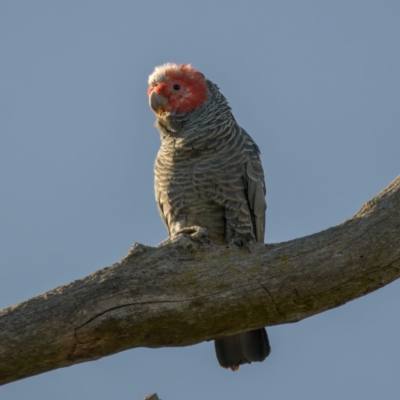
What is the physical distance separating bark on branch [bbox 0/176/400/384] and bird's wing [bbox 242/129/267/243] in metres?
2.25

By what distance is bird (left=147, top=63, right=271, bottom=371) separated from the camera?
702cm

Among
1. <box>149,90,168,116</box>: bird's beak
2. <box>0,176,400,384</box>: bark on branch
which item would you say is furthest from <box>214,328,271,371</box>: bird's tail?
<box>149,90,168,116</box>: bird's beak

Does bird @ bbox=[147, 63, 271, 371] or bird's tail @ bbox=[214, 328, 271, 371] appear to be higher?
bird @ bbox=[147, 63, 271, 371]

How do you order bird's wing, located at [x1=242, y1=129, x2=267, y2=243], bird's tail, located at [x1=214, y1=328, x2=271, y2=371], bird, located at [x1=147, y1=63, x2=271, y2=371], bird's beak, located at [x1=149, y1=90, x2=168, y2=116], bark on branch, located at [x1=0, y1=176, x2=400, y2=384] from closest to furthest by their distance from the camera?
bark on branch, located at [x1=0, y1=176, x2=400, y2=384], bird's tail, located at [x1=214, y1=328, x2=271, y2=371], bird, located at [x1=147, y1=63, x2=271, y2=371], bird's wing, located at [x1=242, y1=129, x2=267, y2=243], bird's beak, located at [x1=149, y1=90, x2=168, y2=116]

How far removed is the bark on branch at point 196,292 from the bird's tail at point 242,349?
1.93 meters

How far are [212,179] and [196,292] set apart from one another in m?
2.61

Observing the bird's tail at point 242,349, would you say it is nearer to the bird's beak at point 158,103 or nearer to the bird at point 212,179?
the bird at point 212,179

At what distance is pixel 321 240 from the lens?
509cm

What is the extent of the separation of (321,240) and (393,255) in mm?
590

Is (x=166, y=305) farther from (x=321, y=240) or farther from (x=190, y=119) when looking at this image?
(x=190, y=119)

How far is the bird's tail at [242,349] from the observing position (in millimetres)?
6879

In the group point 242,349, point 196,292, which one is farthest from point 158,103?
point 196,292

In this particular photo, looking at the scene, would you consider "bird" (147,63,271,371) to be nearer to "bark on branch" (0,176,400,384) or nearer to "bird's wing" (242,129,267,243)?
"bird's wing" (242,129,267,243)

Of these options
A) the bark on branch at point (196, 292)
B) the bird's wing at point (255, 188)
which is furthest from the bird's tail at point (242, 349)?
the bark on branch at point (196, 292)
